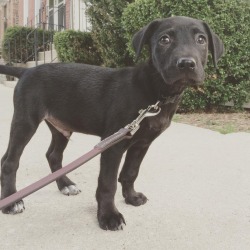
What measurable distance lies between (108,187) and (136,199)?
0.50 meters

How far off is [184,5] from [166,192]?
461 centimetres

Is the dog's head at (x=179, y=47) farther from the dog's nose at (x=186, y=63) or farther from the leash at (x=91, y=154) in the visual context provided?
the leash at (x=91, y=154)

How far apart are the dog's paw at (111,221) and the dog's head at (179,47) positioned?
964mm

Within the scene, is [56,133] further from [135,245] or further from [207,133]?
[207,133]

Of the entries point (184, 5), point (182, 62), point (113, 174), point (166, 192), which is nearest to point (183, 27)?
point (182, 62)

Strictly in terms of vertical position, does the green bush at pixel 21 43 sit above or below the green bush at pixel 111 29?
below

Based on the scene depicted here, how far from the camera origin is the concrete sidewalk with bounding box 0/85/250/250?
264cm

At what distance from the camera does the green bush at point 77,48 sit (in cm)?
1205

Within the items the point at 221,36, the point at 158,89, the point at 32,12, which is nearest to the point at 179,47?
the point at 158,89

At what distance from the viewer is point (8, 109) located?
30.8ft

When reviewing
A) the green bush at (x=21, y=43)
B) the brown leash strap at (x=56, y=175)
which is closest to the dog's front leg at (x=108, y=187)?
the brown leash strap at (x=56, y=175)

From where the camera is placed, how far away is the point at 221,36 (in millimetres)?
7320

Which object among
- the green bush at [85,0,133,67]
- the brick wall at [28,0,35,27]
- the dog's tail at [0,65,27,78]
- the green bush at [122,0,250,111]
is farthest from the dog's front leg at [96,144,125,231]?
the brick wall at [28,0,35,27]

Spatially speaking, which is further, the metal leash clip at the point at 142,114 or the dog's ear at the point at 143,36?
the dog's ear at the point at 143,36
